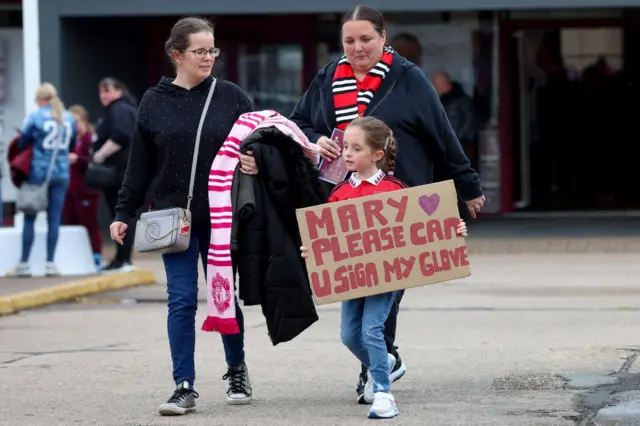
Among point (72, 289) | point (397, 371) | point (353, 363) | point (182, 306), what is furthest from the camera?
point (72, 289)

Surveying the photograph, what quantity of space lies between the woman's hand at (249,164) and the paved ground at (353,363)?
111 cm

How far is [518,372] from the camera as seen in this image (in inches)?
309

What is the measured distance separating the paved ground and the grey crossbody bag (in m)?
0.78

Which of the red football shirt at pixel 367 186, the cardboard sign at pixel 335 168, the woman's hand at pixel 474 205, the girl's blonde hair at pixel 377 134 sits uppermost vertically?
the girl's blonde hair at pixel 377 134

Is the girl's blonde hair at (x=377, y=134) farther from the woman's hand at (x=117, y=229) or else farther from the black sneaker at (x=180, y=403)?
the black sneaker at (x=180, y=403)

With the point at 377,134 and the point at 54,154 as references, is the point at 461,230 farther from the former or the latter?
the point at 54,154

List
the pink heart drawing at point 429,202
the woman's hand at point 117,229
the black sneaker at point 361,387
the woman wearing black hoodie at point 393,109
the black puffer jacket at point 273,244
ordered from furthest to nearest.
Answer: the black sneaker at point 361,387 < the woman's hand at point 117,229 < the woman wearing black hoodie at point 393,109 < the black puffer jacket at point 273,244 < the pink heart drawing at point 429,202

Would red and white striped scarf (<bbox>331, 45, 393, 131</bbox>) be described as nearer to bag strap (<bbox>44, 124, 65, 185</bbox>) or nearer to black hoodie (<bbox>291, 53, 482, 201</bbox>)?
black hoodie (<bbox>291, 53, 482, 201</bbox>)

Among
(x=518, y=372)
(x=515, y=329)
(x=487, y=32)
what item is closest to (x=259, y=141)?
(x=518, y=372)

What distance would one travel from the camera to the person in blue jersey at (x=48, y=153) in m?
13.5

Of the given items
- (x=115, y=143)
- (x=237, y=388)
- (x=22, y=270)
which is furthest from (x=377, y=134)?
(x=22, y=270)

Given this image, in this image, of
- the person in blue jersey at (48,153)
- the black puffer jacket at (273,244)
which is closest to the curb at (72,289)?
the person in blue jersey at (48,153)

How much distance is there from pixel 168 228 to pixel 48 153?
23.8 feet

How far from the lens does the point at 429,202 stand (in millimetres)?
6461
